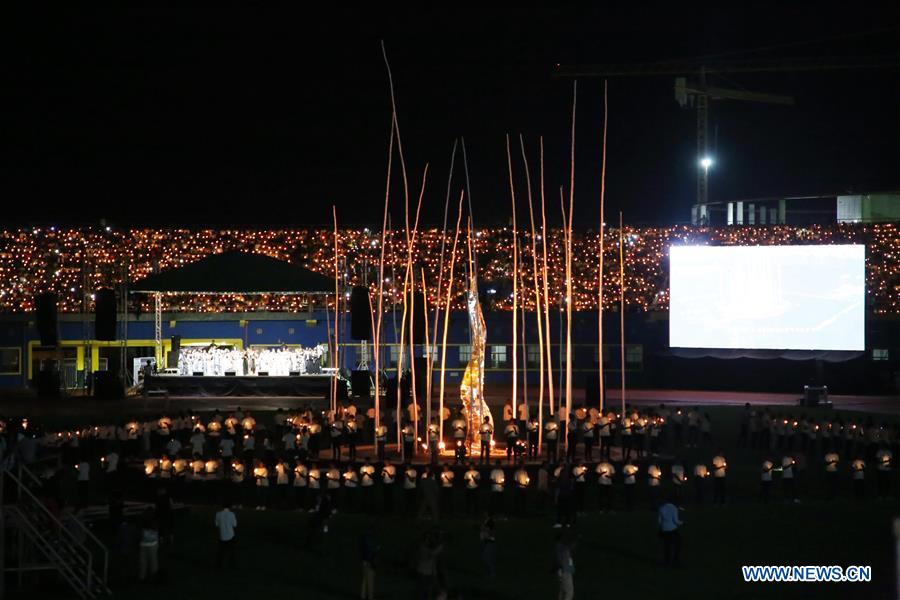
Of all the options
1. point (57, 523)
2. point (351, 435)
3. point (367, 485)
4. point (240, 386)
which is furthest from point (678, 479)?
point (240, 386)

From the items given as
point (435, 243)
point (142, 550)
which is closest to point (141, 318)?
point (435, 243)

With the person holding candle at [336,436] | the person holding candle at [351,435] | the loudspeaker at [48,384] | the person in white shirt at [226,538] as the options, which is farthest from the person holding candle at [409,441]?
the loudspeaker at [48,384]

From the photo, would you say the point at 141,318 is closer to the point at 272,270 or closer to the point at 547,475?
the point at 272,270

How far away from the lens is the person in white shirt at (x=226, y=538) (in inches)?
682

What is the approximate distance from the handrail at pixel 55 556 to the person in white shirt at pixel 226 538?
76.8 inches

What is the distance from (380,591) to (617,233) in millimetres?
36275

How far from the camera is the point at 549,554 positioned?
18203 mm

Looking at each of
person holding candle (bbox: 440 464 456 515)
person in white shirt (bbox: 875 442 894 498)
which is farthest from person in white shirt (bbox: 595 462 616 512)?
person in white shirt (bbox: 875 442 894 498)

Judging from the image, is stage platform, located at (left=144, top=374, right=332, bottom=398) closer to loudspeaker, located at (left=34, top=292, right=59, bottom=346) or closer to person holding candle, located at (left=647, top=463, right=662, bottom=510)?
loudspeaker, located at (left=34, top=292, right=59, bottom=346)

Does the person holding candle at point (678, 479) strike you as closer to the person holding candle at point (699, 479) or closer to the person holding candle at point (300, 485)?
the person holding candle at point (699, 479)

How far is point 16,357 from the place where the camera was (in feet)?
156

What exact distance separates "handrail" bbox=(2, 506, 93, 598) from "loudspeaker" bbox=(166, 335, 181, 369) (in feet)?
86.3

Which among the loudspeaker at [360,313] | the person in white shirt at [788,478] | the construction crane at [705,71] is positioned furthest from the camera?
the construction crane at [705,71]

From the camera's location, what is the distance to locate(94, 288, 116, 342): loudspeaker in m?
38.2
